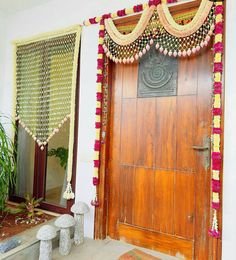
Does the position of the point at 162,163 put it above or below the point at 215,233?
above

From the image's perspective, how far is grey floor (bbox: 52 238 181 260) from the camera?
1.79m

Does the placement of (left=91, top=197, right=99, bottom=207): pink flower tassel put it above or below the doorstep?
above

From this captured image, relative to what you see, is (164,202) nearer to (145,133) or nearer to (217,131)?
(145,133)

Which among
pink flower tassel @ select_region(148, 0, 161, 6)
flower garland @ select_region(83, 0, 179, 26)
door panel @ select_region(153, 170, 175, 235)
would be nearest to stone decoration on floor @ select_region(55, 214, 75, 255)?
door panel @ select_region(153, 170, 175, 235)

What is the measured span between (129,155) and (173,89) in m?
0.70

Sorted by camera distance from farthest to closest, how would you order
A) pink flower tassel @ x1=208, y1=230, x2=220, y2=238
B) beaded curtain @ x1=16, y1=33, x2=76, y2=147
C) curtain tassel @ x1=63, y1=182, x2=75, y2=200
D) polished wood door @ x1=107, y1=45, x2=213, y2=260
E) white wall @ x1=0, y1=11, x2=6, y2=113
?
white wall @ x1=0, y1=11, x2=6, y2=113, beaded curtain @ x1=16, y1=33, x2=76, y2=147, curtain tassel @ x1=63, y1=182, x2=75, y2=200, polished wood door @ x1=107, y1=45, x2=213, y2=260, pink flower tassel @ x1=208, y1=230, x2=220, y2=238

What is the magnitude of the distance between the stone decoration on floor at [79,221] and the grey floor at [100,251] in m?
0.06

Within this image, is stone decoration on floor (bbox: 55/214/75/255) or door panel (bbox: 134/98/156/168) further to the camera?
door panel (bbox: 134/98/156/168)

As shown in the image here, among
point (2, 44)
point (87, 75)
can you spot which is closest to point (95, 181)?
point (87, 75)

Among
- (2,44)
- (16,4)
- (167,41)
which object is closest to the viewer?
(167,41)

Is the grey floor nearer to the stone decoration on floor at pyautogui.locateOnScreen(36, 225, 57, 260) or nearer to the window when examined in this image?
the stone decoration on floor at pyautogui.locateOnScreen(36, 225, 57, 260)

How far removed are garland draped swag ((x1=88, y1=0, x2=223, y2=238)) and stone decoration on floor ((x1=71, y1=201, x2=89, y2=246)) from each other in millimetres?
103

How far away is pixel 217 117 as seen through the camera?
5.25 ft

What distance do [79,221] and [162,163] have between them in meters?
0.91
